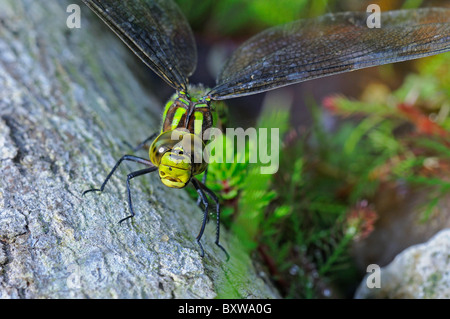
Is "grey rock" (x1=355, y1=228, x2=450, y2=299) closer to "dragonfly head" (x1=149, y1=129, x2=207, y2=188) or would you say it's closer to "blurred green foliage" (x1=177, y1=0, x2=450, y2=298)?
"blurred green foliage" (x1=177, y1=0, x2=450, y2=298)

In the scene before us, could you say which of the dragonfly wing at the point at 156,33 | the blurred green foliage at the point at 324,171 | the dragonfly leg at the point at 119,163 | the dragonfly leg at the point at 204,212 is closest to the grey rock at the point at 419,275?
the blurred green foliage at the point at 324,171

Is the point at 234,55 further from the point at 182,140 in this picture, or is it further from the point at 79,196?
the point at 79,196

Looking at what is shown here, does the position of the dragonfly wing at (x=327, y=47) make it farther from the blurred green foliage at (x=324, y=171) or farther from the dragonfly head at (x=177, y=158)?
the dragonfly head at (x=177, y=158)

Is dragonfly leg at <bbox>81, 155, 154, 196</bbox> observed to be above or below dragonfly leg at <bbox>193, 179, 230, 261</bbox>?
above

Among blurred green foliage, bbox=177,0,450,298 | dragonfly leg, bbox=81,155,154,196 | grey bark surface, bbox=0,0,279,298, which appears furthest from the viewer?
blurred green foliage, bbox=177,0,450,298

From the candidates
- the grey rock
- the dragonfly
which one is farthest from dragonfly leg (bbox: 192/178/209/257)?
the grey rock

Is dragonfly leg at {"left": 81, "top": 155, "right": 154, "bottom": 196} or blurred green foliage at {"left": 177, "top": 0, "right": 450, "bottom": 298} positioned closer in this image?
dragonfly leg at {"left": 81, "top": 155, "right": 154, "bottom": 196}

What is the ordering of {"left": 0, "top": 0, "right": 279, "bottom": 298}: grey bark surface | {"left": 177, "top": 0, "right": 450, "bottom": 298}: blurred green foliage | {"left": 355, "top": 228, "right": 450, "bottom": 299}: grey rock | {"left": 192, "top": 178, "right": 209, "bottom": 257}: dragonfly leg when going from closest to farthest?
{"left": 0, "top": 0, "right": 279, "bottom": 298}: grey bark surface
{"left": 192, "top": 178, "right": 209, "bottom": 257}: dragonfly leg
{"left": 355, "top": 228, "right": 450, "bottom": 299}: grey rock
{"left": 177, "top": 0, "right": 450, "bottom": 298}: blurred green foliage
